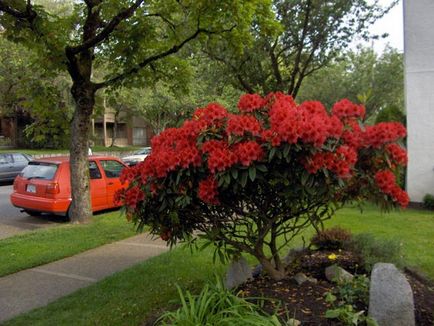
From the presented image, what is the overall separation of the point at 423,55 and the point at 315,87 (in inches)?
1109

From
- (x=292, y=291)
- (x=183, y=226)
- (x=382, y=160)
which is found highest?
(x=382, y=160)

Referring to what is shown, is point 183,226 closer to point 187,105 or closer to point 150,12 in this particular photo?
point 150,12

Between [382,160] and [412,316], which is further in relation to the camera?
[382,160]

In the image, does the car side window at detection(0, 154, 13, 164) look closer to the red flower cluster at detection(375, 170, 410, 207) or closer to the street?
the street

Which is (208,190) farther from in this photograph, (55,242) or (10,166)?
(10,166)

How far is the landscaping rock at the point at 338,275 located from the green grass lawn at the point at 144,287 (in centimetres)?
126

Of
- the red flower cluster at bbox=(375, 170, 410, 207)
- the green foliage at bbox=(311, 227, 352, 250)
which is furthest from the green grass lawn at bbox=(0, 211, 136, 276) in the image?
the red flower cluster at bbox=(375, 170, 410, 207)

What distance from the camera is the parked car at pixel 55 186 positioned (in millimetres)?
10367

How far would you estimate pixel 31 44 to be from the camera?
8.82m

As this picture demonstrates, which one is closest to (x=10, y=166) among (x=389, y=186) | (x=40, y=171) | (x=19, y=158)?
(x=19, y=158)

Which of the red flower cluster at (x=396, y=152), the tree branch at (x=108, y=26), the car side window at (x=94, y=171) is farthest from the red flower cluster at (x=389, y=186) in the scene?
the car side window at (x=94, y=171)

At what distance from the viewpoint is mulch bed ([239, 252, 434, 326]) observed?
3.65 m

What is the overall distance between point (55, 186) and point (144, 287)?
5.79m

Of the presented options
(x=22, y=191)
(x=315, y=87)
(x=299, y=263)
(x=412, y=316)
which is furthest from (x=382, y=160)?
(x=315, y=87)
